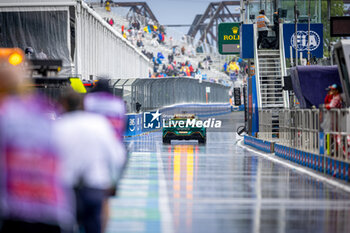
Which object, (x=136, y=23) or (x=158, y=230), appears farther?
(x=136, y=23)

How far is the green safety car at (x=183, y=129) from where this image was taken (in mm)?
35938

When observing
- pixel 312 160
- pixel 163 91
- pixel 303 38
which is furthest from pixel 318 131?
pixel 163 91

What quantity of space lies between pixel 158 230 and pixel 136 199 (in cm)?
361

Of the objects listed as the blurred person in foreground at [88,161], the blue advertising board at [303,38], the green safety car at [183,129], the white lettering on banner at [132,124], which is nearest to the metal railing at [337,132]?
the blurred person in foreground at [88,161]

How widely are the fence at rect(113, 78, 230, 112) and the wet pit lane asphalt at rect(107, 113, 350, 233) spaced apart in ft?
75.9

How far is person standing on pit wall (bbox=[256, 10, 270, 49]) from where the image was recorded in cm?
3612

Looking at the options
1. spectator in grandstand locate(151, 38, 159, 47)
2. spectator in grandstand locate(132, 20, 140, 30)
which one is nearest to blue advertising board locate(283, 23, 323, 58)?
spectator in grandstand locate(132, 20, 140, 30)

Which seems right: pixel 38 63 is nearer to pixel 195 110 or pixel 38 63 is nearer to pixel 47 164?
pixel 47 164

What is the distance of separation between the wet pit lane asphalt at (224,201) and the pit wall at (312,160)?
2.00 ft

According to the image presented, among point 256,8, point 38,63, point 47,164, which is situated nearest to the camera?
point 47,164

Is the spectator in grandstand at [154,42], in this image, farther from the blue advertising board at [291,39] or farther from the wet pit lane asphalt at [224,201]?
the wet pit lane asphalt at [224,201]

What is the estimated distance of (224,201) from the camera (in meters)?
13.4

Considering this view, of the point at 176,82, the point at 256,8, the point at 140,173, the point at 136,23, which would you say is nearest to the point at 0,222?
the point at 140,173

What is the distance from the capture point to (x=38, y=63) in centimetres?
1326
